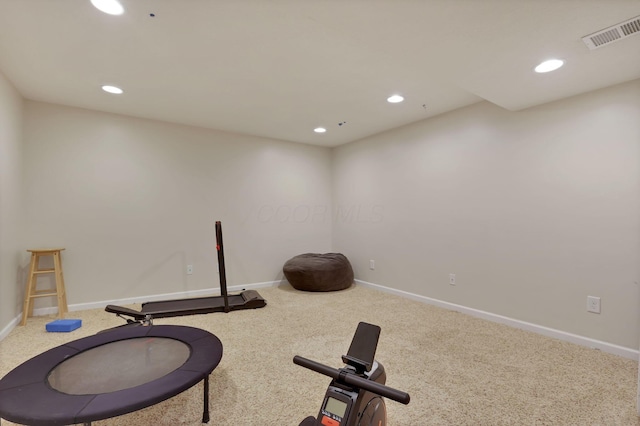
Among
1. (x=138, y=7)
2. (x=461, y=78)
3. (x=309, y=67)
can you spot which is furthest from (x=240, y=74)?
(x=461, y=78)

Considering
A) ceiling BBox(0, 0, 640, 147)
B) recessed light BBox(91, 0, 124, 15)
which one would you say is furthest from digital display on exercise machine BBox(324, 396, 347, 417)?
recessed light BBox(91, 0, 124, 15)

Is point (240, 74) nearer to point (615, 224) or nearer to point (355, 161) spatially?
point (355, 161)

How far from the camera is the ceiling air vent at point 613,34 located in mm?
1770

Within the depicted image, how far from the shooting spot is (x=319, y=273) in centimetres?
449

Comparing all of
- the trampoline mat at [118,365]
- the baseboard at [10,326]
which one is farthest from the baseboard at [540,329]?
the baseboard at [10,326]

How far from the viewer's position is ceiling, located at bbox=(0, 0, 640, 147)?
Result: 1.79 metres

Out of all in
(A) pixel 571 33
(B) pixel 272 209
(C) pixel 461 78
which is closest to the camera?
(A) pixel 571 33

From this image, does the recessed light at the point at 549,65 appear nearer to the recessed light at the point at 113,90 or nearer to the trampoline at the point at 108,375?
the trampoline at the point at 108,375

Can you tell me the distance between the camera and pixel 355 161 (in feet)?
16.8

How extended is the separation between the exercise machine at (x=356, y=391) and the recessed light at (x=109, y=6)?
7.08 feet

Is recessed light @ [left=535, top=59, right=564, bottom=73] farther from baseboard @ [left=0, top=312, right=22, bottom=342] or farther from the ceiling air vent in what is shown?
baseboard @ [left=0, top=312, right=22, bottom=342]

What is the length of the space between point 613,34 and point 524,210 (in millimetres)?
1639

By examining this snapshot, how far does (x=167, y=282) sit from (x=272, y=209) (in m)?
1.78

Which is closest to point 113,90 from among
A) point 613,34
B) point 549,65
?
point 549,65
